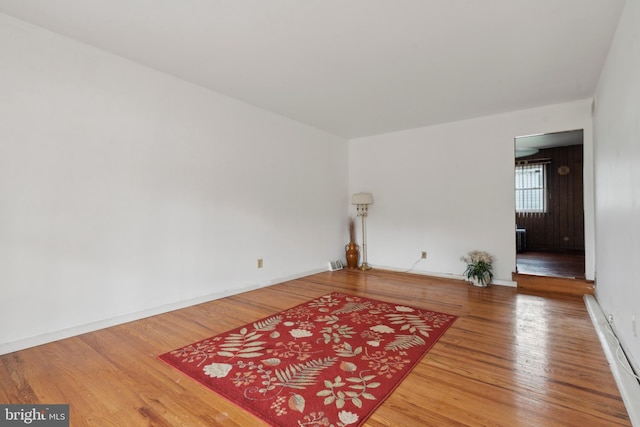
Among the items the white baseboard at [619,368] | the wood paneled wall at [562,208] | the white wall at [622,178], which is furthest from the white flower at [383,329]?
the wood paneled wall at [562,208]

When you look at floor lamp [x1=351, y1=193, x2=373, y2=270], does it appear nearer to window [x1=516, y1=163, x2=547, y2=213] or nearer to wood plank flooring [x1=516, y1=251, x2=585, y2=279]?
wood plank flooring [x1=516, y1=251, x2=585, y2=279]

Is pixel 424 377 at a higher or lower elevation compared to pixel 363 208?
lower

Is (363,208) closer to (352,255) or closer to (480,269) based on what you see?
(352,255)

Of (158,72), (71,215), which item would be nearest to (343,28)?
(158,72)

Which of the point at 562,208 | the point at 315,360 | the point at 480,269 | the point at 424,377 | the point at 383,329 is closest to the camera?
the point at 424,377

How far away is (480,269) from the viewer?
4172 millimetres

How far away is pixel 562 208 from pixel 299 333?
6.52 m

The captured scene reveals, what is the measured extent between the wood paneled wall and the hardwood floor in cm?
403

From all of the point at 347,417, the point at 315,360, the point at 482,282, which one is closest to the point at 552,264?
the point at 482,282

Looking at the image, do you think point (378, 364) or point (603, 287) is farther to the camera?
point (603, 287)

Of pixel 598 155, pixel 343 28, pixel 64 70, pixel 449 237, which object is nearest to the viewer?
pixel 343 28

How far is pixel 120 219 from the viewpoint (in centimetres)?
279

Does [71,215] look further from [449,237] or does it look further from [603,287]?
[603,287]

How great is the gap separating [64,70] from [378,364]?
11.0ft
